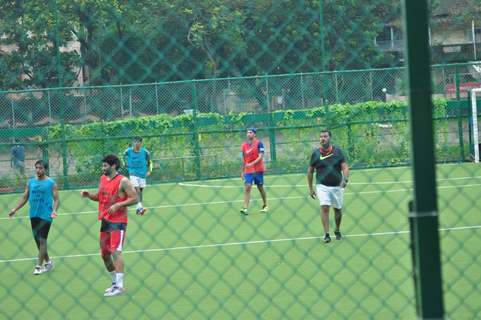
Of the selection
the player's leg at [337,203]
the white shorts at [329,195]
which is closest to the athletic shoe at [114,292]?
the white shorts at [329,195]

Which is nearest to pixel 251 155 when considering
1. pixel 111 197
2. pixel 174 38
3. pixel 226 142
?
pixel 226 142

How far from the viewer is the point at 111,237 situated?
37.3 feet

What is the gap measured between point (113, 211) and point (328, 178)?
454cm

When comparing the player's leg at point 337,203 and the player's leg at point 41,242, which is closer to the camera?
the player's leg at point 41,242

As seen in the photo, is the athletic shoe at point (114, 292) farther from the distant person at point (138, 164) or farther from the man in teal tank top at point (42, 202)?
the distant person at point (138, 164)

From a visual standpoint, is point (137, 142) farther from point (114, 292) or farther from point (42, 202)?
point (114, 292)

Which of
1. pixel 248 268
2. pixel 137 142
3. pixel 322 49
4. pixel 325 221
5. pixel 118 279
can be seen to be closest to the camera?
pixel 322 49

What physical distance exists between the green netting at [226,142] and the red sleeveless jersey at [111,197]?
713 mm

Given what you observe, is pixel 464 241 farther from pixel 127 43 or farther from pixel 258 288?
pixel 127 43

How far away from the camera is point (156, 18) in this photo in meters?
4.14

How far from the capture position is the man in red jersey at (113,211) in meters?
11.2

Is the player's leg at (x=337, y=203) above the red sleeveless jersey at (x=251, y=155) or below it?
below

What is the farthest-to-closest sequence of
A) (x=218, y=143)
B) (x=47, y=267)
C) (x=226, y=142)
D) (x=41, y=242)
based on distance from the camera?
(x=218, y=143) < (x=226, y=142) < (x=47, y=267) < (x=41, y=242)

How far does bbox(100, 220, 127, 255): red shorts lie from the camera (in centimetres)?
1131
